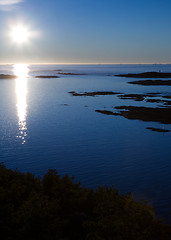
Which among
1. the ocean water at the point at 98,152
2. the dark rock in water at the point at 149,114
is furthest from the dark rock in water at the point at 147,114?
the ocean water at the point at 98,152

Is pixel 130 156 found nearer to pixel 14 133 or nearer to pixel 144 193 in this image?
pixel 144 193

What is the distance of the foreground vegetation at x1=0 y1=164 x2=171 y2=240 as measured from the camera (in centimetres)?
969

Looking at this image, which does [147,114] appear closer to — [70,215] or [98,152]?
[98,152]

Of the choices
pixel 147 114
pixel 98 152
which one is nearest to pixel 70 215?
pixel 98 152

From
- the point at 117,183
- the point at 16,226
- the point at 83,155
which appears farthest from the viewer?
the point at 83,155

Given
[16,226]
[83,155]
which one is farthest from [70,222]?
[83,155]

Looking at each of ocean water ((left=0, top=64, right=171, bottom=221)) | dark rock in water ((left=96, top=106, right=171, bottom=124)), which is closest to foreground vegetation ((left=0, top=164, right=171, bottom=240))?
ocean water ((left=0, top=64, right=171, bottom=221))

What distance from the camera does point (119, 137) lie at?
27.6 m

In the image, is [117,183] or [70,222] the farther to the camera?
[117,183]

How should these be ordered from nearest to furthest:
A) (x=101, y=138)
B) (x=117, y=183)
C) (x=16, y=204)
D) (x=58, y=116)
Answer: (x=16, y=204) < (x=117, y=183) < (x=101, y=138) < (x=58, y=116)

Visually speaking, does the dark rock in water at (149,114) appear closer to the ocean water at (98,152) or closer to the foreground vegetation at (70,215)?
the ocean water at (98,152)

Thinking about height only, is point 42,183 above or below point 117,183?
above

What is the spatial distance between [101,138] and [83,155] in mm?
5747

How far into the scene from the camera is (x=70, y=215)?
1084cm
